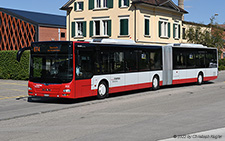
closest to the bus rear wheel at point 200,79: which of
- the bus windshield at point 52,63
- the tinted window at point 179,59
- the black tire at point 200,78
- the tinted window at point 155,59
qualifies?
the black tire at point 200,78

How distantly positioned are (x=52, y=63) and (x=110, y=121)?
5152 mm

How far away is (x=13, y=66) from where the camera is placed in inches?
1170

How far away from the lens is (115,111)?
12.2 metres

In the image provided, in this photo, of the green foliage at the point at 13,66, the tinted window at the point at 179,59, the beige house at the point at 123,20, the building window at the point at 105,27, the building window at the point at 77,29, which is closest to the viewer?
the tinted window at the point at 179,59

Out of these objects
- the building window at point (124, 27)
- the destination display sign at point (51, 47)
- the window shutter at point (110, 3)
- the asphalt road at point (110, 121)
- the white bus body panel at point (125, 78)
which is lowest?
the asphalt road at point (110, 121)

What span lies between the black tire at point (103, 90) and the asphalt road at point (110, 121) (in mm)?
895

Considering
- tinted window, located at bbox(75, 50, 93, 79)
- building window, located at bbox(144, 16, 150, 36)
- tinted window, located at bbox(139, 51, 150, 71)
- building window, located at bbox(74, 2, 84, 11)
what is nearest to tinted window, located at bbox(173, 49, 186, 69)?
tinted window, located at bbox(139, 51, 150, 71)

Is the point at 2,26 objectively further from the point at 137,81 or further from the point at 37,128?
the point at 37,128

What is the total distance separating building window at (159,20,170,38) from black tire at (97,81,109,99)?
26612 mm

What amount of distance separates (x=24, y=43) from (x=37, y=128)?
1849 inches

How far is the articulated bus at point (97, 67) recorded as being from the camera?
14156 mm

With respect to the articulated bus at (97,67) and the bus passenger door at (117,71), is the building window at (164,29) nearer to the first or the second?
the articulated bus at (97,67)

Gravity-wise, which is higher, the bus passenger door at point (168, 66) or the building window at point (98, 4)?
the building window at point (98, 4)

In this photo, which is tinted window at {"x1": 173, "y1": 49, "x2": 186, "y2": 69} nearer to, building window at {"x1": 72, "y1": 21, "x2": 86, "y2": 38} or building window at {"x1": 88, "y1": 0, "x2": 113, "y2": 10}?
building window at {"x1": 88, "y1": 0, "x2": 113, "y2": 10}
